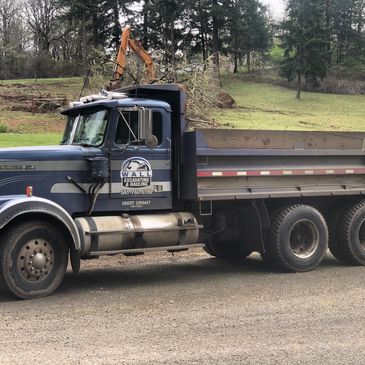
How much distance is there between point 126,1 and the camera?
2502 inches

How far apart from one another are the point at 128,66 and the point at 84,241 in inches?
652

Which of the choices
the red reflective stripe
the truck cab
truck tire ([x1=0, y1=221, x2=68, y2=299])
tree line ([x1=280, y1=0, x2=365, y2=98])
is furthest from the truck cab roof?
tree line ([x1=280, y1=0, x2=365, y2=98])

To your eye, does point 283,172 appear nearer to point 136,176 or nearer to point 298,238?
point 298,238

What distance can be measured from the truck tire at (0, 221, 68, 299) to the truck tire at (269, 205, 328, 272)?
3451 millimetres

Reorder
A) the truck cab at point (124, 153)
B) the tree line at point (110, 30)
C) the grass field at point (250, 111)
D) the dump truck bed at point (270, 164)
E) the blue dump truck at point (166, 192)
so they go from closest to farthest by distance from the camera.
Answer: the blue dump truck at point (166, 192) < the truck cab at point (124, 153) < the dump truck bed at point (270, 164) < the grass field at point (250, 111) < the tree line at point (110, 30)

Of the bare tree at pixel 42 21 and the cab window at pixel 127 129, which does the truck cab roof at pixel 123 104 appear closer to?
the cab window at pixel 127 129

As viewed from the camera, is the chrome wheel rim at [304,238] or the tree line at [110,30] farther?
the tree line at [110,30]

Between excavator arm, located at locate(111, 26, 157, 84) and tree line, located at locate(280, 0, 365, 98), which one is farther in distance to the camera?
tree line, located at locate(280, 0, 365, 98)

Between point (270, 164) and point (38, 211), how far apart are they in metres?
3.77

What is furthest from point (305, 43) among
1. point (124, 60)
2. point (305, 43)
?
point (124, 60)

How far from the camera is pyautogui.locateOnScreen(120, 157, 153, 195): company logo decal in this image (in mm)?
8297

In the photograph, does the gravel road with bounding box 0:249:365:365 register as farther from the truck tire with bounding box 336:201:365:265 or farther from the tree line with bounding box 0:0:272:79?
the tree line with bounding box 0:0:272:79

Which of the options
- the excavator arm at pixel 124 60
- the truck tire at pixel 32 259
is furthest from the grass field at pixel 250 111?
the truck tire at pixel 32 259

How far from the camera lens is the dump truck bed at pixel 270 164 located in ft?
28.3
